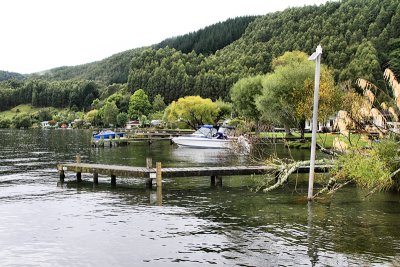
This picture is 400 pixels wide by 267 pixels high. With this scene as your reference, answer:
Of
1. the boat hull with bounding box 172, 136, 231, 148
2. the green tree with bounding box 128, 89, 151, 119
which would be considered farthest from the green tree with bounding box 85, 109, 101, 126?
the boat hull with bounding box 172, 136, 231, 148

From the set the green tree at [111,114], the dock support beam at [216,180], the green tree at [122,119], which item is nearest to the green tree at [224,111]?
the green tree at [122,119]

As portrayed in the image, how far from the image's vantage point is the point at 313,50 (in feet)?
527

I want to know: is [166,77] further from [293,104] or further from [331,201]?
[331,201]

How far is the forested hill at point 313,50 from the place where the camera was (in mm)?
146250

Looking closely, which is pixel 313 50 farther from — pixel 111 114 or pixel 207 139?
pixel 207 139

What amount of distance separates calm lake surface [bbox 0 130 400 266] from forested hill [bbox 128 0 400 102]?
112982 mm

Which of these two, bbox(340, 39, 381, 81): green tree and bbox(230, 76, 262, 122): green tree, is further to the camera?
bbox(340, 39, 381, 81): green tree

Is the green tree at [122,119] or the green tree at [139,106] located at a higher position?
the green tree at [139,106]

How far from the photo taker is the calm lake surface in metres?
16.1

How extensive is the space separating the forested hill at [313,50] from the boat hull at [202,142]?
250 feet

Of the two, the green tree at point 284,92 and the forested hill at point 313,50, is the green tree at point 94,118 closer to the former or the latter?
the forested hill at point 313,50

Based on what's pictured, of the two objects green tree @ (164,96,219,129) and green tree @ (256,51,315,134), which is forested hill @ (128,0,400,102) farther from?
green tree @ (256,51,315,134)

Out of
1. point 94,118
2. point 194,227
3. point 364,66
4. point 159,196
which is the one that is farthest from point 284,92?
point 94,118

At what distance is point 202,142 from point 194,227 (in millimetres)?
49947
